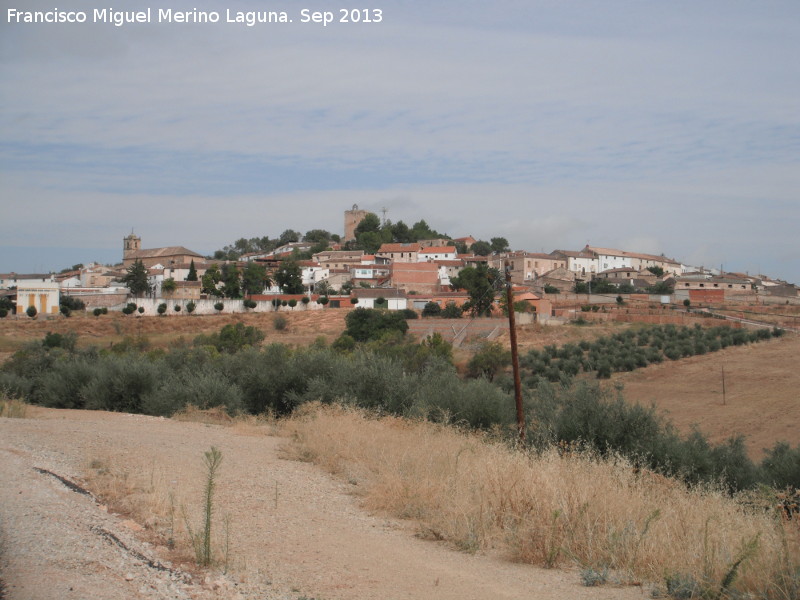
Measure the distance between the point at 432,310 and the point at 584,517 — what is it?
66446 millimetres

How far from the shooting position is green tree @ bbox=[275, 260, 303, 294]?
90188 mm

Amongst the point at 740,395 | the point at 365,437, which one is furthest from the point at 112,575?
the point at 740,395

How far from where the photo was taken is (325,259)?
12719 centimetres

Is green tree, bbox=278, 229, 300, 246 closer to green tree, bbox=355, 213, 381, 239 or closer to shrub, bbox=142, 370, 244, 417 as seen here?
green tree, bbox=355, 213, 381, 239

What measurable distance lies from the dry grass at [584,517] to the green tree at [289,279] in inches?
3094

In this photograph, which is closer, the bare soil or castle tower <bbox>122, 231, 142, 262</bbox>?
the bare soil

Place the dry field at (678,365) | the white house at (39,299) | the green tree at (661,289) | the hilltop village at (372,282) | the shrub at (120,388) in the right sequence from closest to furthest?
the shrub at (120,388) < the dry field at (678,365) < the white house at (39,299) < the hilltop village at (372,282) < the green tree at (661,289)

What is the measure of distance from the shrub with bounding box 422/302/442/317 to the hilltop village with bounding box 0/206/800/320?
163 centimetres

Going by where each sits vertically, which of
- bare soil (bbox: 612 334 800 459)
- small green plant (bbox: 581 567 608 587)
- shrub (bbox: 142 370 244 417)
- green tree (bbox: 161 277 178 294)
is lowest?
bare soil (bbox: 612 334 800 459)

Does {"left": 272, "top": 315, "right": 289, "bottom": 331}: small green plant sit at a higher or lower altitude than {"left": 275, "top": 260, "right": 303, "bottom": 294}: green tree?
lower

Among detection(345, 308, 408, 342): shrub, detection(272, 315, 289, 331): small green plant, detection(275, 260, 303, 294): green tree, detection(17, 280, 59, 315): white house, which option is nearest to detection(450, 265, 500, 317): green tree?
detection(345, 308, 408, 342): shrub

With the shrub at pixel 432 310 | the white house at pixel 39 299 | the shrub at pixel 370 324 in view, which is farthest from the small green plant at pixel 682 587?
the white house at pixel 39 299

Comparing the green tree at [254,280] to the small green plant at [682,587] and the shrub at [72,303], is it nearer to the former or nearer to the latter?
the shrub at [72,303]

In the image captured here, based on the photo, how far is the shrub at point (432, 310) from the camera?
73.8 m
